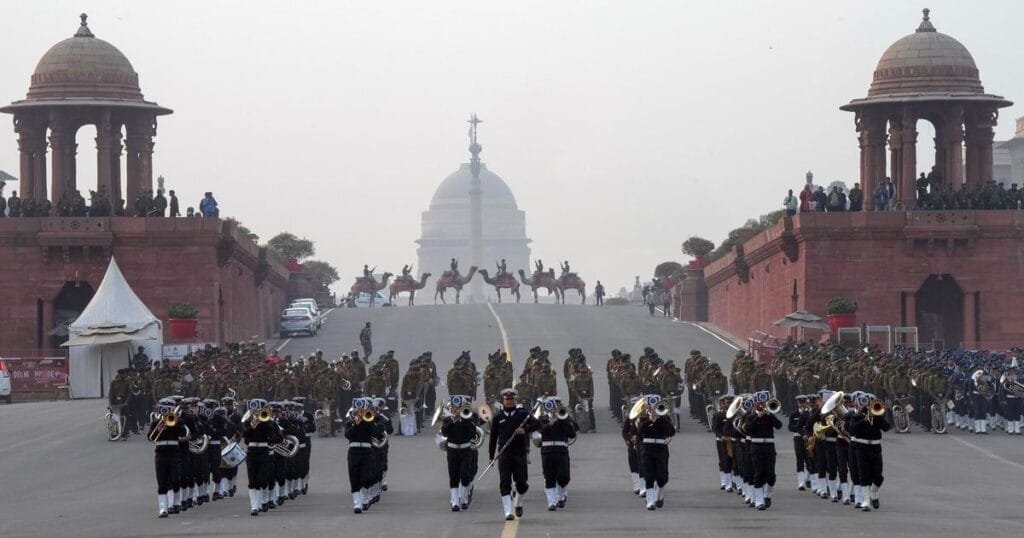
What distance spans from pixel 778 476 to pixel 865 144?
137 ft

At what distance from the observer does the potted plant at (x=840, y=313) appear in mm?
62406

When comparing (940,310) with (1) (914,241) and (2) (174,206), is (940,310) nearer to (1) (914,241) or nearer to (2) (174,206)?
(1) (914,241)

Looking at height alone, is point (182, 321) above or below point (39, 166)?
below

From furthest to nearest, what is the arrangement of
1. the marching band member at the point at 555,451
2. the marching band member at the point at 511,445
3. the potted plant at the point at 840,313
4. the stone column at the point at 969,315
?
the stone column at the point at 969,315, the potted plant at the point at 840,313, the marching band member at the point at 555,451, the marching band member at the point at 511,445

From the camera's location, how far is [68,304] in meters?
67.7

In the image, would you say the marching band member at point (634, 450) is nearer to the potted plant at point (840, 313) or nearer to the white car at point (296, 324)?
the potted plant at point (840, 313)

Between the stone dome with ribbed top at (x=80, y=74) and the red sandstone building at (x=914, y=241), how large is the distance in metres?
22.7

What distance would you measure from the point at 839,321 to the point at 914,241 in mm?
4948

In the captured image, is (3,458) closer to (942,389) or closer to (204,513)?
(204,513)

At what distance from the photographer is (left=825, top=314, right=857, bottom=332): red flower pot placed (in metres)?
62.6

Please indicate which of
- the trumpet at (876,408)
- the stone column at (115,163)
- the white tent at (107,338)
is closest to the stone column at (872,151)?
the stone column at (115,163)

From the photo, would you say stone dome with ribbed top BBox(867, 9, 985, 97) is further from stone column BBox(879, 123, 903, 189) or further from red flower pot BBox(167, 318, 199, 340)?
red flower pot BBox(167, 318, 199, 340)

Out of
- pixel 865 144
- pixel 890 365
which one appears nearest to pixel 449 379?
pixel 890 365

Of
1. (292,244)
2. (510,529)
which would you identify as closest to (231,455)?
(510,529)
